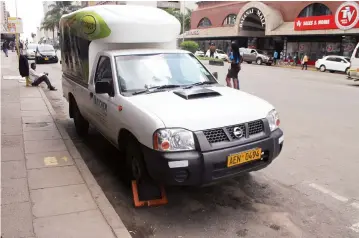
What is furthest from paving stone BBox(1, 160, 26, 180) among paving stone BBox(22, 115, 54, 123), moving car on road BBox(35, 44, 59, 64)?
moving car on road BBox(35, 44, 59, 64)

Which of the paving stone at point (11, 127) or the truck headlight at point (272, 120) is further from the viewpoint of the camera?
the paving stone at point (11, 127)

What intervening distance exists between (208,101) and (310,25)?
3100cm

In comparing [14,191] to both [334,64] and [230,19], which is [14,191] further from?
[230,19]

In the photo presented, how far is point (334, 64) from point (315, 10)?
8943 mm

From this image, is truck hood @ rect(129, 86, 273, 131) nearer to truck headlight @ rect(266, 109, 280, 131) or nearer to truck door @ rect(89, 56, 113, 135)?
truck headlight @ rect(266, 109, 280, 131)

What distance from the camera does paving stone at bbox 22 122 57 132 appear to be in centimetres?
727

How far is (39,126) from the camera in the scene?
7539 millimetres

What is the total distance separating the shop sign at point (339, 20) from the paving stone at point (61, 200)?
94.5 ft

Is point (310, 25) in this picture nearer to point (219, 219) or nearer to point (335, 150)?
point (335, 150)

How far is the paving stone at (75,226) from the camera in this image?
11.0 ft

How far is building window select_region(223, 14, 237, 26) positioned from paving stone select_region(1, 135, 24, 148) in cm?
4081

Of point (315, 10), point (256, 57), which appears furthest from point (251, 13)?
point (315, 10)

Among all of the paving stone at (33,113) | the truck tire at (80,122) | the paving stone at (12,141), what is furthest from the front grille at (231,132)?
the paving stone at (33,113)

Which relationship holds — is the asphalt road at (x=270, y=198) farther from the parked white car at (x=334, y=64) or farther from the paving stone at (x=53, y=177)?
the parked white car at (x=334, y=64)
